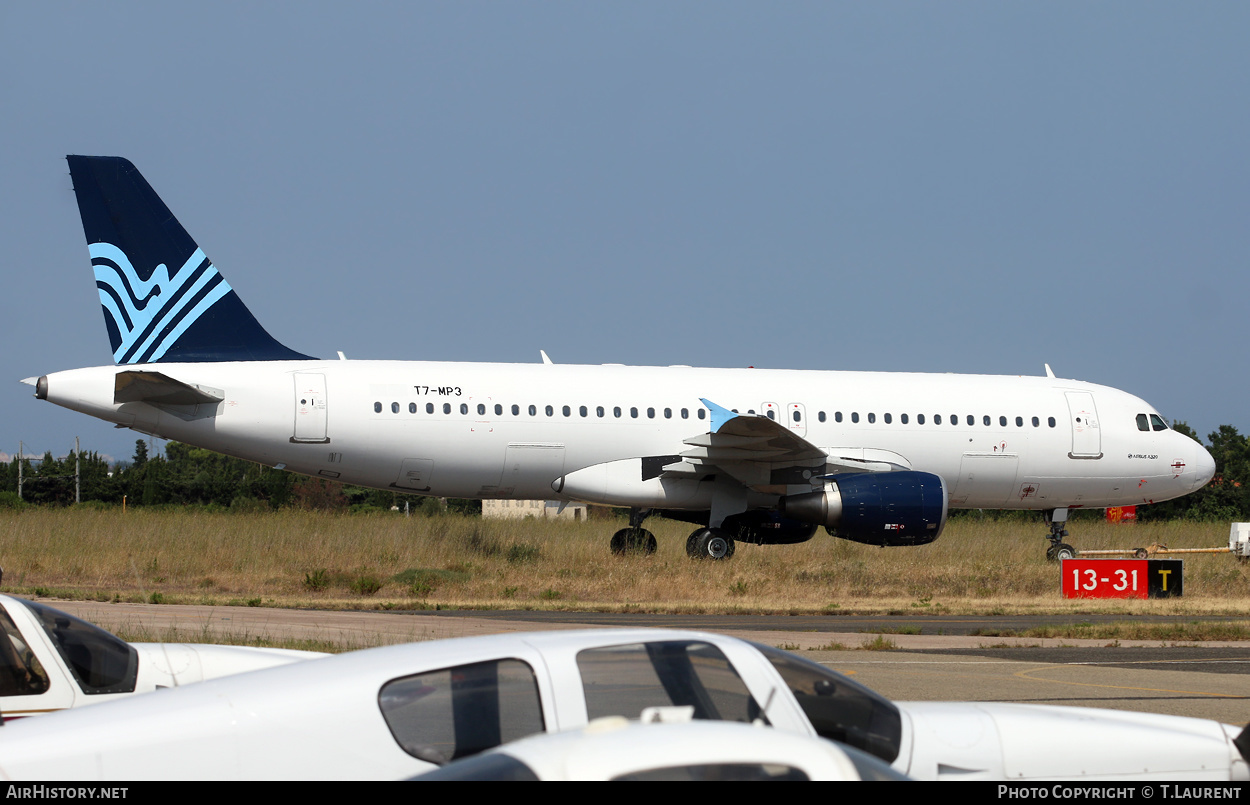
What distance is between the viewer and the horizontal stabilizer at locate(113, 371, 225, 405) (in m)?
19.9

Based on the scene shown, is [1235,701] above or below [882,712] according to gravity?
below

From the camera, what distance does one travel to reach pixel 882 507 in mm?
21344

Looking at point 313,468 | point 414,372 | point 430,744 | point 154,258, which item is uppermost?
point 154,258

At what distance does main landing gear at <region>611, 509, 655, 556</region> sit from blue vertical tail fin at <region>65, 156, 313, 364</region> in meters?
7.69

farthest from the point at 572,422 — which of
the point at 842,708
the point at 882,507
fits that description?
the point at 842,708

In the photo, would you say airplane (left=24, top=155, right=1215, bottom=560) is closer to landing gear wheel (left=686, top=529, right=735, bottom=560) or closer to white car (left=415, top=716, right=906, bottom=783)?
landing gear wheel (left=686, top=529, right=735, bottom=560)

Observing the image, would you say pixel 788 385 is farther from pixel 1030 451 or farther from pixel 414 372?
pixel 414 372

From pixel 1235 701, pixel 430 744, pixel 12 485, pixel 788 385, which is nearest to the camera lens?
pixel 430 744

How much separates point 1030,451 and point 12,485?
6618 centimetres

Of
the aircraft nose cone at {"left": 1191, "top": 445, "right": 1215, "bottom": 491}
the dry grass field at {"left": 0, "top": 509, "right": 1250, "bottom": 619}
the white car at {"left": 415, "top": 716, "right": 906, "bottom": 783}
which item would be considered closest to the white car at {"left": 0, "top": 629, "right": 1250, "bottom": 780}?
the white car at {"left": 415, "top": 716, "right": 906, "bottom": 783}

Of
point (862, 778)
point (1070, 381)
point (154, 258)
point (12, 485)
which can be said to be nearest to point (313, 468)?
point (154, 258)

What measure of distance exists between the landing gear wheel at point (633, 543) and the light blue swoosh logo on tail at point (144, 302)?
8877mm

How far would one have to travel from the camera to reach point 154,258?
21594mm

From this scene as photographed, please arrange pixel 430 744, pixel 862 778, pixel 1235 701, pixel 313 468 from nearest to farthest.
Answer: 1. pixel 862 778
2. pixel 430 744
3. pixel 1235 701
4. pixel 313 468
